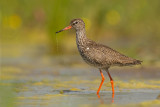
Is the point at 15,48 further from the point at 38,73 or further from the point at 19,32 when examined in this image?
the point at 38,73

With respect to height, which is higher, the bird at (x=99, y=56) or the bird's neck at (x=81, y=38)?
the bird's neck at (x=81, y=38)

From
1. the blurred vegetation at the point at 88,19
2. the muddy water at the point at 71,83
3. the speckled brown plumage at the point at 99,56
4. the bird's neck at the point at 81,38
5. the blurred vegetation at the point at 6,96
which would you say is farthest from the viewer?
the blurred vegetation at the point at 88,19

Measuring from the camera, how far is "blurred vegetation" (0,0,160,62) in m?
16.2

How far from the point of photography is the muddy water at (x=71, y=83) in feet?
23.7

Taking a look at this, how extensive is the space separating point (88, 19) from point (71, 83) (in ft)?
21.1

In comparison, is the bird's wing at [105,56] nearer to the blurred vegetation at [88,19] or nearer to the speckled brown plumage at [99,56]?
the speckled brown plumage at [99,56]

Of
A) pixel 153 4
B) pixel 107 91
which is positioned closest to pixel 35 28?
pixel 153 4

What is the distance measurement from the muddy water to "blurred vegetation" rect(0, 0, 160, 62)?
283 centimetres

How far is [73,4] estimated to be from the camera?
17500 millimetres

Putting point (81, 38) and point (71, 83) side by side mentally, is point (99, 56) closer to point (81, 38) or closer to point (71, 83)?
point (81, 38)

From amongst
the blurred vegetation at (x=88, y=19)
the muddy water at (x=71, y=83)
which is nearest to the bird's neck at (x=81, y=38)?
the muddy water at (x=71, y=83)

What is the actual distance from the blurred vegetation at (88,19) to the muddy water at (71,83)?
283cm

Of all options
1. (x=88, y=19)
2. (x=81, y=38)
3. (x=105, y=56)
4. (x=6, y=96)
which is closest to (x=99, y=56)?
(x=105, y=56)

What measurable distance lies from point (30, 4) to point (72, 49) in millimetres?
3591
